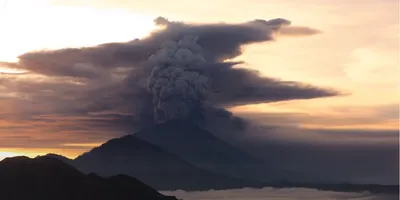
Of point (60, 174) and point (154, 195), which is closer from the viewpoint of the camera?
point (60, 174)

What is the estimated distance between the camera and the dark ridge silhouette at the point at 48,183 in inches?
6722

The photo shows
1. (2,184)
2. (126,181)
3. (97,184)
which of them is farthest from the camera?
(126,181)

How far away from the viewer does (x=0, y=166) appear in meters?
176

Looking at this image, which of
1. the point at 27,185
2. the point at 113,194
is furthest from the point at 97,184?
the point at 27,185

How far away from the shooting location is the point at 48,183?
175m

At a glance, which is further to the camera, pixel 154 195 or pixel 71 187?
pixel 154 195

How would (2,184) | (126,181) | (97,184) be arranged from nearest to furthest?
(2,184)
(97,184)
(126,181)

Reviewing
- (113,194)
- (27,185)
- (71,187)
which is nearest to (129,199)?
(113,194)

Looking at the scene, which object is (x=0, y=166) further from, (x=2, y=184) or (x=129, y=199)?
(x=129, y=199)

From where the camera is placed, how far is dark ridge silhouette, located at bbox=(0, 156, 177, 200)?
560ft

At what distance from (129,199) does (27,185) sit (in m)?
27.4

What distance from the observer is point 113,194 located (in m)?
184

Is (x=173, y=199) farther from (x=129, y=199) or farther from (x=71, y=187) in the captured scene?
(x=71, y=187)

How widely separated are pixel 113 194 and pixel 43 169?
19.0 metres
